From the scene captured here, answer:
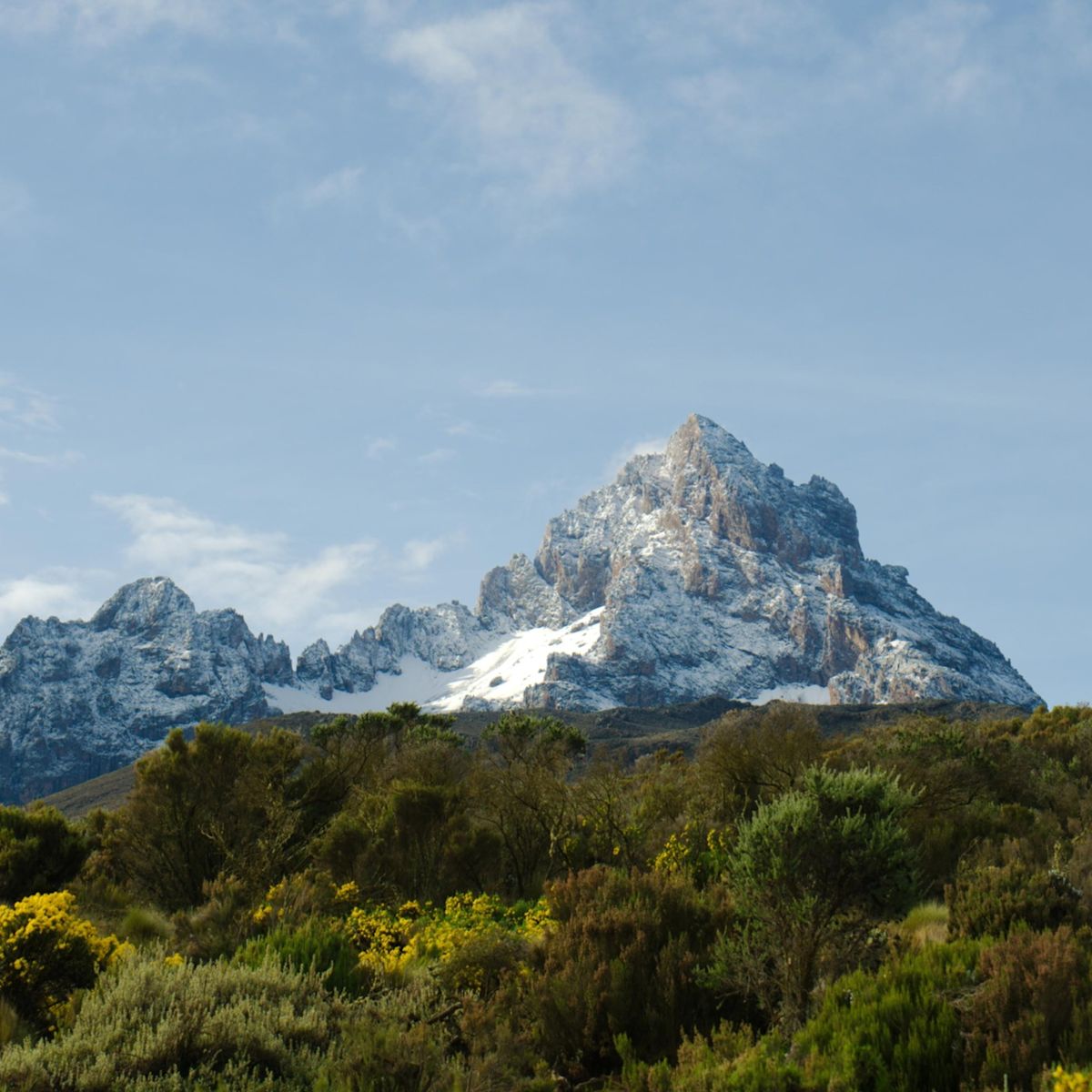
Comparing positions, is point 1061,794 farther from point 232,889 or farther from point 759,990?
point 232,889

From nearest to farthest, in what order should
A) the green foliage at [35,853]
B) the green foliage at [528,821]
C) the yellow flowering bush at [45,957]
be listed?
the yellow flowering bush at [45,957]
the green foliage at [35,853]
the green foliage at [528,821]

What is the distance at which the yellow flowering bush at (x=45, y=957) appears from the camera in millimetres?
10336

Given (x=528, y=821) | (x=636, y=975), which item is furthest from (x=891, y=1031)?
(x=528, y=821)

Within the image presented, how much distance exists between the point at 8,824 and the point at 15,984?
34.9 feet

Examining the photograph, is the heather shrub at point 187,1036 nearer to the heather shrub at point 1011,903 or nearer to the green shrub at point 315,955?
the green shrub at point 315,955

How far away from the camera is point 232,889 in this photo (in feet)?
47.8

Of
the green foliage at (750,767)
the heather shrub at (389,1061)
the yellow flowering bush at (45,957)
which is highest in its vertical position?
the green foliage at (750,767)

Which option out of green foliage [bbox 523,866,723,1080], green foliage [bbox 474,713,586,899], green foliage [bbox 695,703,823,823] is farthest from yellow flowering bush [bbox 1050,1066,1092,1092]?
green foliage [bbox 695,703,823,823]

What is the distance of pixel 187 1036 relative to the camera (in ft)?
27.8

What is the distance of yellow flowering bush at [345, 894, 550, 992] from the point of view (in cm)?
1077

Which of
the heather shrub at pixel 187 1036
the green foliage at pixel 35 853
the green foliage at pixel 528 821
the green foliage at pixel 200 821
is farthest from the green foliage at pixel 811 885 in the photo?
the green foliage at pixel 35 853

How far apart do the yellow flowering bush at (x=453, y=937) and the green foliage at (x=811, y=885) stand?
2.45 meters

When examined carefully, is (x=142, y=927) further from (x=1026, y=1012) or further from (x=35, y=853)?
(x=1026, y=1012)

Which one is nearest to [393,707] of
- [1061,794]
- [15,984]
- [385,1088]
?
[1061,794]
